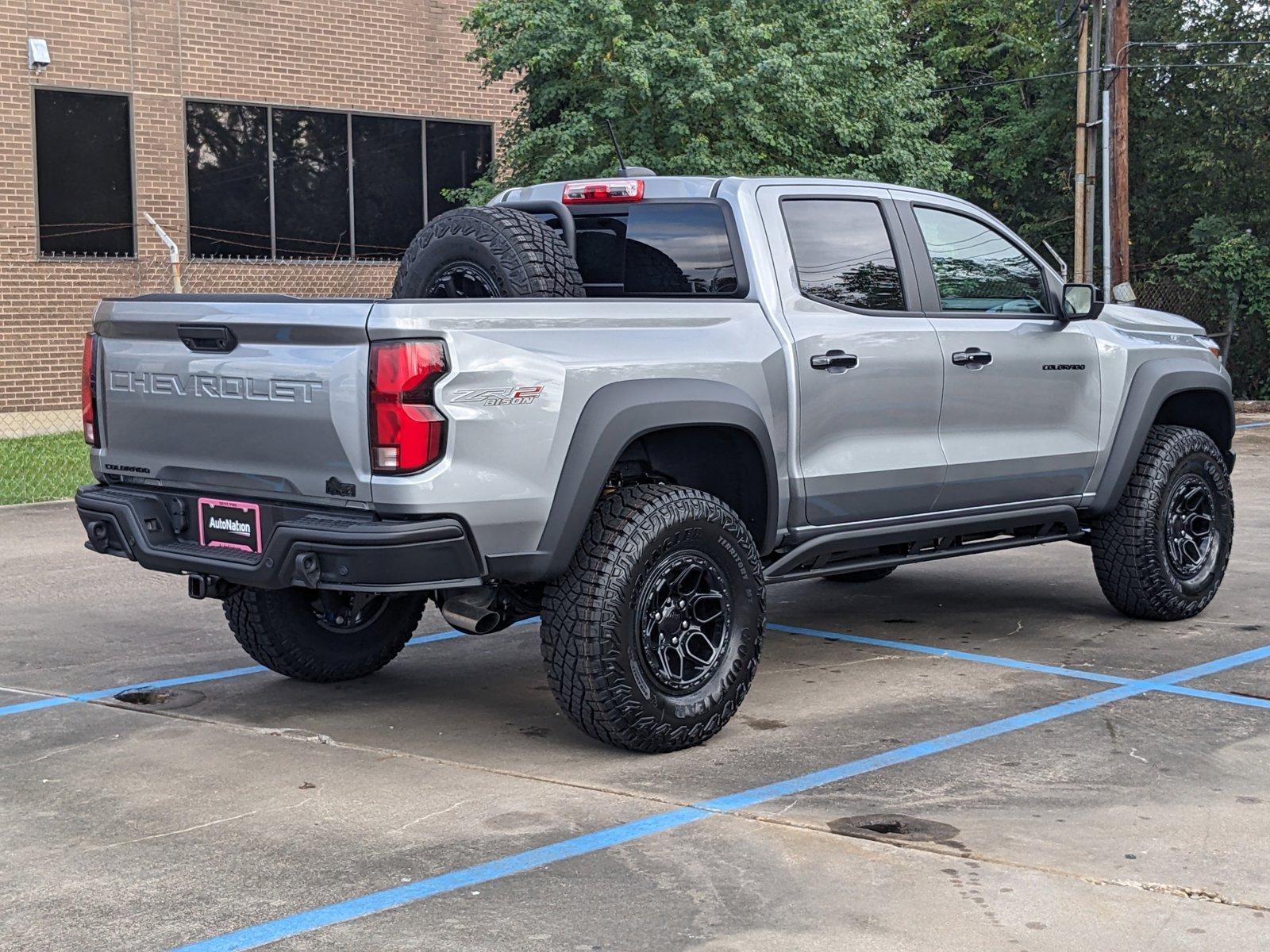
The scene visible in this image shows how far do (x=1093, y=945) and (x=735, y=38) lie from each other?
15.1 m

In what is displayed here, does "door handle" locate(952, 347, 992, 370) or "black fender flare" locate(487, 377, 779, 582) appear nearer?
"black fender flare" locate(487, 377, 779, 582)

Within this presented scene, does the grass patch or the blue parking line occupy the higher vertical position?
the blue parking line

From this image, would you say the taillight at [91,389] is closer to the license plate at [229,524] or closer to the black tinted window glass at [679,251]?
the license plate at [229,524]

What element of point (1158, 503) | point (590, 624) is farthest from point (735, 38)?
point (590, 624)

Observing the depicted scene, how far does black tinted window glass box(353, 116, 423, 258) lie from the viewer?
2038cm

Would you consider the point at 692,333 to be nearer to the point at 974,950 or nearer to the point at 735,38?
the point at 974,950

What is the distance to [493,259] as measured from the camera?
6195 mm

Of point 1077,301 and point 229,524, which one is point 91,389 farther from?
point 1077,301

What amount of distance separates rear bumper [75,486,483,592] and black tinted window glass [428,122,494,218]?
614 inches

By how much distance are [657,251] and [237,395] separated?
6.24 feet

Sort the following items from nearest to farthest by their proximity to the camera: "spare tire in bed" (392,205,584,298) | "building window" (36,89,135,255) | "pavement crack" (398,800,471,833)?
1. "pavement crack" (398,800,471,833)
2. "spare tire in bed" (392,205,584,298)
3. "building window" (36,89,135,255)

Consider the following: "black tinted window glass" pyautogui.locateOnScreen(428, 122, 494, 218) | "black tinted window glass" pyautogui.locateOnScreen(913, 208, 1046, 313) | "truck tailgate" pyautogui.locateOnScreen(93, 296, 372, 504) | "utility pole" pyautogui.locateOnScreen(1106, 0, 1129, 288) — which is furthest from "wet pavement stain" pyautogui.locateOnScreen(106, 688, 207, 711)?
"utility pole" pyautogui.locateOnScreen(1106, 0, 1129, 288)

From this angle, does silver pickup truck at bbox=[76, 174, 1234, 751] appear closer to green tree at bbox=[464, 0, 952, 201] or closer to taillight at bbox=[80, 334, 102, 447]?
taillight at bbox=[80, 334, 102, 447]

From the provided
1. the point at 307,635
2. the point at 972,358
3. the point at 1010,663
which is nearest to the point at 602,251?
the point at 972,358
